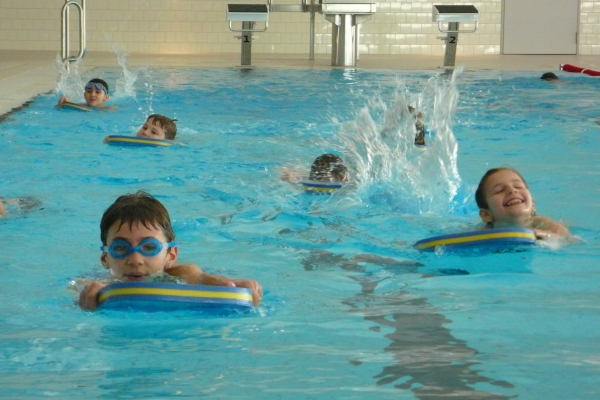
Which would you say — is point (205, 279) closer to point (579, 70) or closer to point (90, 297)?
point (90, 297)

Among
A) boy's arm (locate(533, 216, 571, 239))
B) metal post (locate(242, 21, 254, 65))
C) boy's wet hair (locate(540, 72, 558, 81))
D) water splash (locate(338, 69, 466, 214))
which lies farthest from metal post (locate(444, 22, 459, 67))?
boy's arm (locate(533, 216, 571, 239))

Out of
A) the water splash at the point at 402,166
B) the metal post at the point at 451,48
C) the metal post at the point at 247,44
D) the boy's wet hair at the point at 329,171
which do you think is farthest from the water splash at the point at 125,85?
the boy's wet hair at the point at 329,171

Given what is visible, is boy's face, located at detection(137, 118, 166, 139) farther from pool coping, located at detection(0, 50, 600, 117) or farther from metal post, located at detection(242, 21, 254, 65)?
metal post, located at detection(242, 21, 254, 65)

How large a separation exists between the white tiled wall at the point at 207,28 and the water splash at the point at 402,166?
1287 centimetres

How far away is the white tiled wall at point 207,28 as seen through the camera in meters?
19.3

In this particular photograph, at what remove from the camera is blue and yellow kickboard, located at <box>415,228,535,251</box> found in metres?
3.80

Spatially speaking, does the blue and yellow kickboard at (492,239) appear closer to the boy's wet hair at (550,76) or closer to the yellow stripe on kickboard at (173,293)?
the yellow stripe on kickboard at (173,293)

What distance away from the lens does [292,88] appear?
1264 cm

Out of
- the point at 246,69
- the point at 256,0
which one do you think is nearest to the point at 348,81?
the point at 246,69

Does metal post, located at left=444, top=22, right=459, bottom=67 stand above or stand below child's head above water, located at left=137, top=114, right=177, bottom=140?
above

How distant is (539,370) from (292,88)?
33.6 feet

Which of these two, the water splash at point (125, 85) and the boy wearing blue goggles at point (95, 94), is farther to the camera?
the water splash at point (125, 85)

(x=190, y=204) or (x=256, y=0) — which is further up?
(x=256, y=0)

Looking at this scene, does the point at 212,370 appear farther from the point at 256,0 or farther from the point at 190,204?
the point at 256,0
